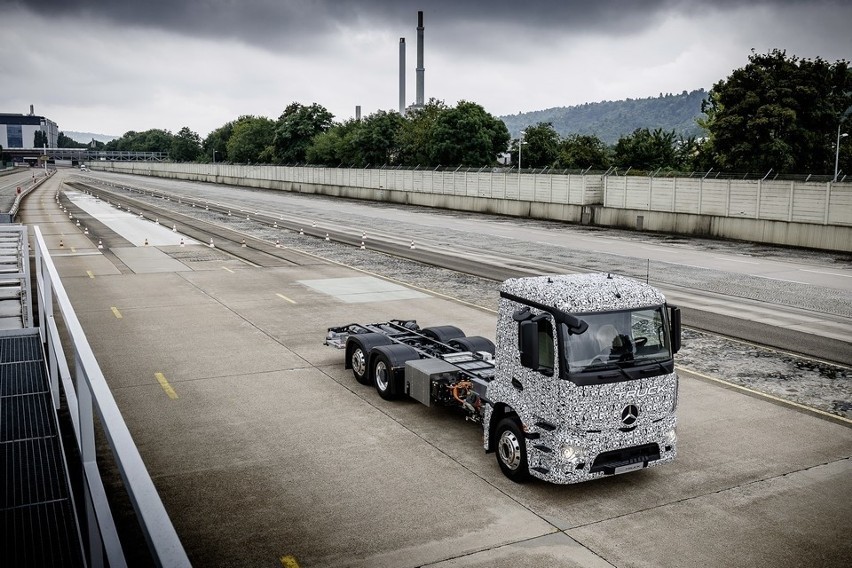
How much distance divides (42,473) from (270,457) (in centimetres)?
418

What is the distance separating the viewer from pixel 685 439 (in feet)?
42.0

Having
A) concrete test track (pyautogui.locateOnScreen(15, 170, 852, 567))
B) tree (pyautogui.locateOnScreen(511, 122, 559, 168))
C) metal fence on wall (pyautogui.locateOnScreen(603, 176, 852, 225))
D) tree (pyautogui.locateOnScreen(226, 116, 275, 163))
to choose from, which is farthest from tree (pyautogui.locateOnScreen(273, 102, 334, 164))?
concrete test track (pyautogui.locateOnScreen(15, 170, 852, 567))

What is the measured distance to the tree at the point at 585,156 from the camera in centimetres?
9744

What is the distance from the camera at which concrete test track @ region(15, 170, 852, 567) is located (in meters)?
9.02

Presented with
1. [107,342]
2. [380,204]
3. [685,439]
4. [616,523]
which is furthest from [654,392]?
[380,204]

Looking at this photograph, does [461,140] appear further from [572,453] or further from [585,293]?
[572,453]

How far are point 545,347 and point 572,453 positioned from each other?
56.1 inches

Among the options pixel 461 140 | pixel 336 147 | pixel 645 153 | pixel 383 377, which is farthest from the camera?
pixel 336 147

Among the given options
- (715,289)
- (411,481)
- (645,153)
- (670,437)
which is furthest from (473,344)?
(645,153)

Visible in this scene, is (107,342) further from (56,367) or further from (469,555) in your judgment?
(469,555)

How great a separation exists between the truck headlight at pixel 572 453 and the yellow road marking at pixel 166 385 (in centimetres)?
809

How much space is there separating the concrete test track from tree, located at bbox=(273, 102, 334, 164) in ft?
452

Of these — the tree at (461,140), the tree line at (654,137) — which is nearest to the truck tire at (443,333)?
the tree line at (654,137)

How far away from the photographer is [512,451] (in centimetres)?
1073
